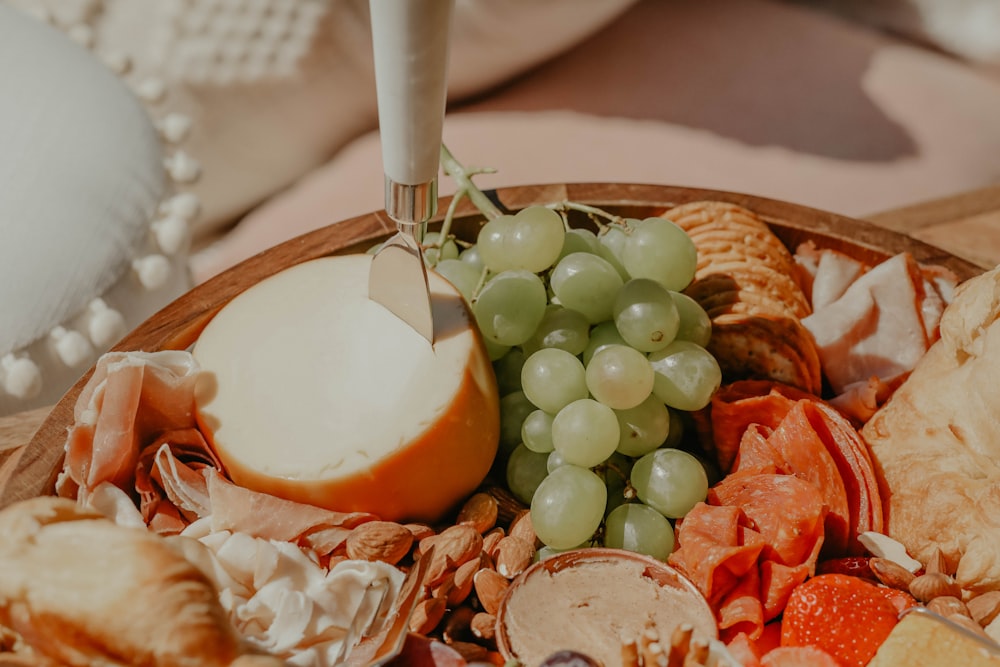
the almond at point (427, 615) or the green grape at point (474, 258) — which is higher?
the green grape at point (474, 258)

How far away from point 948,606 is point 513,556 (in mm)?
305

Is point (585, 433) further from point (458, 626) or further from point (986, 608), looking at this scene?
point (986, 608)

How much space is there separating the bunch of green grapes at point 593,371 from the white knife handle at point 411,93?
0.51ft

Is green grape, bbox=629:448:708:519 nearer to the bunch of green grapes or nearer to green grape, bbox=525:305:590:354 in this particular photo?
the bunch of green grapes

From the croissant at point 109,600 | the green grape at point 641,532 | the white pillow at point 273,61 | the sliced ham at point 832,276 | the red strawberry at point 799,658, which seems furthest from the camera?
the white pillow at point 273,61

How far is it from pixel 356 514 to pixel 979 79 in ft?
5.89

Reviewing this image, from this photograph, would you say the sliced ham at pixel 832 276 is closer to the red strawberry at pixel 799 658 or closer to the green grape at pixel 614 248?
the green grape at pixel 614 248

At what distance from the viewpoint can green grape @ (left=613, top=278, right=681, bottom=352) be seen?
68 cm

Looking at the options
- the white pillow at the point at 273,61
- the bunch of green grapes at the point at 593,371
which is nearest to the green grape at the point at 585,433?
the bunch of green grapes at the point at 593,371

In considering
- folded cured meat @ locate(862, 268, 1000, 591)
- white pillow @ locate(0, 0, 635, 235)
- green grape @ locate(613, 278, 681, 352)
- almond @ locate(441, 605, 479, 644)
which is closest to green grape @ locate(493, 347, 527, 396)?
green grape @ locate(613, 278, 681, 352)

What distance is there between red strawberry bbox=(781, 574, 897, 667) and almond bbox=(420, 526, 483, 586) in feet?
0.75

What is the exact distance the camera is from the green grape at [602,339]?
0.73 metres

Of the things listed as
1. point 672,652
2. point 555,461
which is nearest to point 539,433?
point 555,461

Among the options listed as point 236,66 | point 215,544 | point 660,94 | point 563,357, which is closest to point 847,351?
point 563,357
